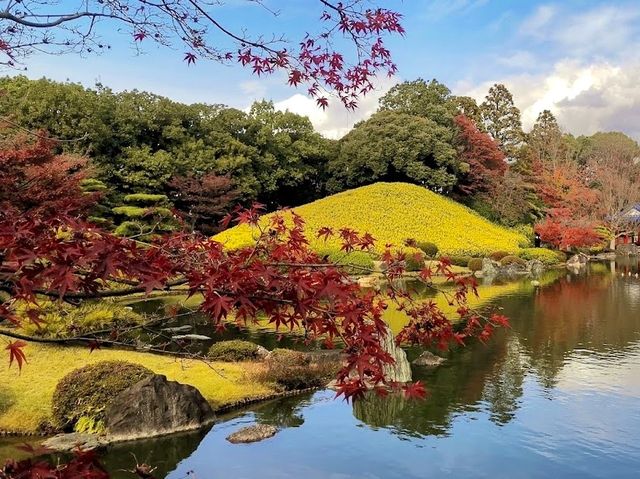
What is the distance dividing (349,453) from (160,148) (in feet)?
89.7

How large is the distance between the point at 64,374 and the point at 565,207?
35.3 m

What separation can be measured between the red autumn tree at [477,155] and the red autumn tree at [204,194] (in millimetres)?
17102

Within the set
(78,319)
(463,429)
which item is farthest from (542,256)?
(78,319)

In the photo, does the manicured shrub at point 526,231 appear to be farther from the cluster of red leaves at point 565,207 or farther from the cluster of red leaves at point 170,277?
the cluster of red leaves at point 170,277

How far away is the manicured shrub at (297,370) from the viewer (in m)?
9.70

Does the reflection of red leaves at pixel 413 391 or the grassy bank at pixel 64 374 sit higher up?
the reflection of red leaves at pixel 413 391

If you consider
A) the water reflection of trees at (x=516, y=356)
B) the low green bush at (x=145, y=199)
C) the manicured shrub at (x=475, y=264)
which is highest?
the low green bush at (x=145, y=199)

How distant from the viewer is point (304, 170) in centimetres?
3703

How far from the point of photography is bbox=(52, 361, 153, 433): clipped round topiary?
25.3 ft

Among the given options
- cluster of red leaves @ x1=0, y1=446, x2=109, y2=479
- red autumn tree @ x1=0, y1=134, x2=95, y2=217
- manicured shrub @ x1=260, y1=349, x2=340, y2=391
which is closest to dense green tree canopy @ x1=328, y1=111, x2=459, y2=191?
red autumn tree @ x1=0, y1=134, x2=95, y2=217

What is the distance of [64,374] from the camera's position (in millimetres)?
9117

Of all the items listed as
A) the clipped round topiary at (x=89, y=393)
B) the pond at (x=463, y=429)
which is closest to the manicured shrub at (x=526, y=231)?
the pond at (x=463, y=429)

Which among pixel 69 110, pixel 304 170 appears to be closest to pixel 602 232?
pixel 304 170

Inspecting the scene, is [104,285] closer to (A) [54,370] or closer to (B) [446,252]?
(A) [54,370]
